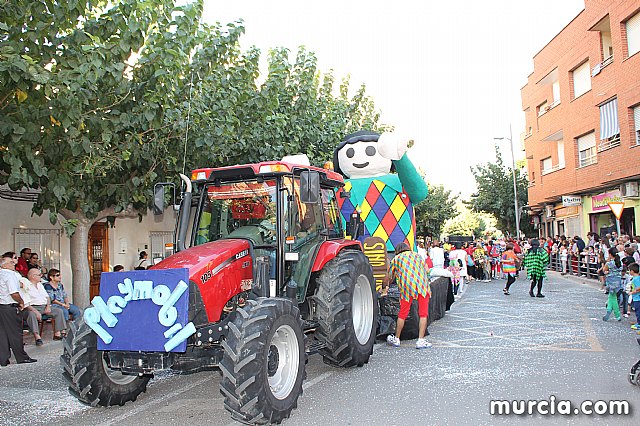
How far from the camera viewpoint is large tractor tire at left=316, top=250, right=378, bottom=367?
6.60 meters

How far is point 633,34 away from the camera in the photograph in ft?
66.4

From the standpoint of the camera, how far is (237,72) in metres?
11.7

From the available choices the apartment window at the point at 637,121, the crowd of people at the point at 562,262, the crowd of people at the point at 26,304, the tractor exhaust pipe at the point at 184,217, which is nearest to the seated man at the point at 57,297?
the crowd of people at the point at 26,304

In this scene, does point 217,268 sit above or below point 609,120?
below

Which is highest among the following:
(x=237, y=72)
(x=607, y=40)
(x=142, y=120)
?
(x=607, y=40)

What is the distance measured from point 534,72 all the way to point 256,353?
30.5 m

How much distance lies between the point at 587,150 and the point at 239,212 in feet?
74.8

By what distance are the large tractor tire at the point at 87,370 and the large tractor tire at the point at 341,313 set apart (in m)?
2.27

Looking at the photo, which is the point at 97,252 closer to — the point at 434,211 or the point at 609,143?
the point at 609,143

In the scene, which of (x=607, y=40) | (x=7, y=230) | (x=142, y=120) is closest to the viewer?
(x=142, y=120)

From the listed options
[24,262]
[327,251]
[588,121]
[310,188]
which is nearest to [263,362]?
[310,188]

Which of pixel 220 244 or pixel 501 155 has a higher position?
pixel 501 155

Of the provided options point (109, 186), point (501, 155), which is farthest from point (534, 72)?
point (109, 186)

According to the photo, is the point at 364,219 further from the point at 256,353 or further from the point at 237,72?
the point at 256,353
